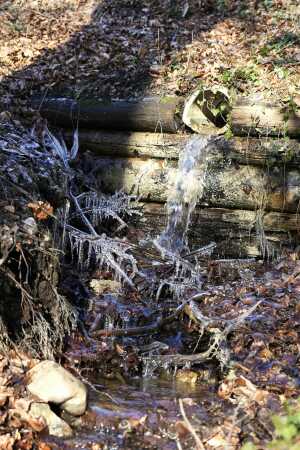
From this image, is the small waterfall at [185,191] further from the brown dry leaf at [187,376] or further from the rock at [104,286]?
the brown dry leaf at [187,376]

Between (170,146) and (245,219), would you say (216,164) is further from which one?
(245,219)

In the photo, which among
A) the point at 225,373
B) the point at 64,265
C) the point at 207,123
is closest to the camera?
the point at 225,373

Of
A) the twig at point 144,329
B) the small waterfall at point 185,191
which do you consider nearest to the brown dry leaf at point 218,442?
the twig at point 144,329

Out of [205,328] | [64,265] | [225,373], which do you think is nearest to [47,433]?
[225,373]

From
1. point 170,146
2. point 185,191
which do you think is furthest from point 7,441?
point 170,146

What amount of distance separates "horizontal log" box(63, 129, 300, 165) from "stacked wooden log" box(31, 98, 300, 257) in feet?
0.05

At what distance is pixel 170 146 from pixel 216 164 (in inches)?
32.5

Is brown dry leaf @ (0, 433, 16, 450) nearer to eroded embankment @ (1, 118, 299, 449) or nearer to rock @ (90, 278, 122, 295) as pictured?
eroded embankment @ (1, 118, 299, 449)

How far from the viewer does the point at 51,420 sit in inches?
172

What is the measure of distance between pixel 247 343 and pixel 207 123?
13.9 ft

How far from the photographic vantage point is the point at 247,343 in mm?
5750

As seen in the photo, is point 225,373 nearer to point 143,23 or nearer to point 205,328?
point 205,328

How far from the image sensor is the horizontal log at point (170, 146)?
26.3 feet

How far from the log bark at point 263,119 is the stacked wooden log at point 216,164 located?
1cm
